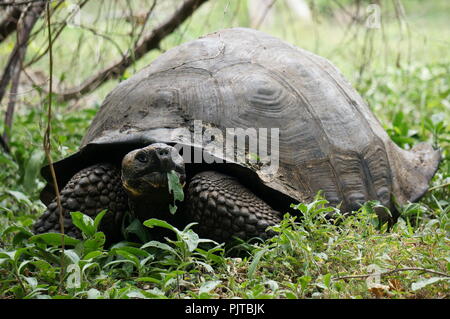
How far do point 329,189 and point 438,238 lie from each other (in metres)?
0.71

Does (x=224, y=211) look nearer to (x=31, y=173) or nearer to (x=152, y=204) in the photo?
(x=152, y=204)

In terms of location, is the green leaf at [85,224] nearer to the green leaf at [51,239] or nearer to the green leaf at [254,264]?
the green leaf at [51,239]

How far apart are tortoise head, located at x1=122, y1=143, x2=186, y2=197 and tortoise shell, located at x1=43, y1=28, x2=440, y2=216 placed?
0.19 metres

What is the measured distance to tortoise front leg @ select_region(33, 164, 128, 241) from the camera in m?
3.30

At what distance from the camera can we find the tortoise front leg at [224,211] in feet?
10.1

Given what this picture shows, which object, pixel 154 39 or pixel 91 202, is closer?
pixel 91 202

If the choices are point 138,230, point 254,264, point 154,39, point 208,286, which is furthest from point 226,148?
point 154,39

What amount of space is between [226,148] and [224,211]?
1.06 feet

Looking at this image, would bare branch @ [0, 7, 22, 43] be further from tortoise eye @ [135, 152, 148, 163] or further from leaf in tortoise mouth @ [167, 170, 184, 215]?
leaf in tortoise mouth @ [167, 170, 184, 215]

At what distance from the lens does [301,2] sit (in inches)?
674

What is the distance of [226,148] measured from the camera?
3.19 m

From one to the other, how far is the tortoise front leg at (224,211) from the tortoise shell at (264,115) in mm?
128

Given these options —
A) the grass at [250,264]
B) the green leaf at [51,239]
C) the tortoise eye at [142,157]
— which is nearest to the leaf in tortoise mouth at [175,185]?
the tortoise eye at [142,157]

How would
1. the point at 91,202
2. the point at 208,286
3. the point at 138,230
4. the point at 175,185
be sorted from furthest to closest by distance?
the point at 91,202 < the point at 138,230 < the point at 175,185 < the point at 208,286
